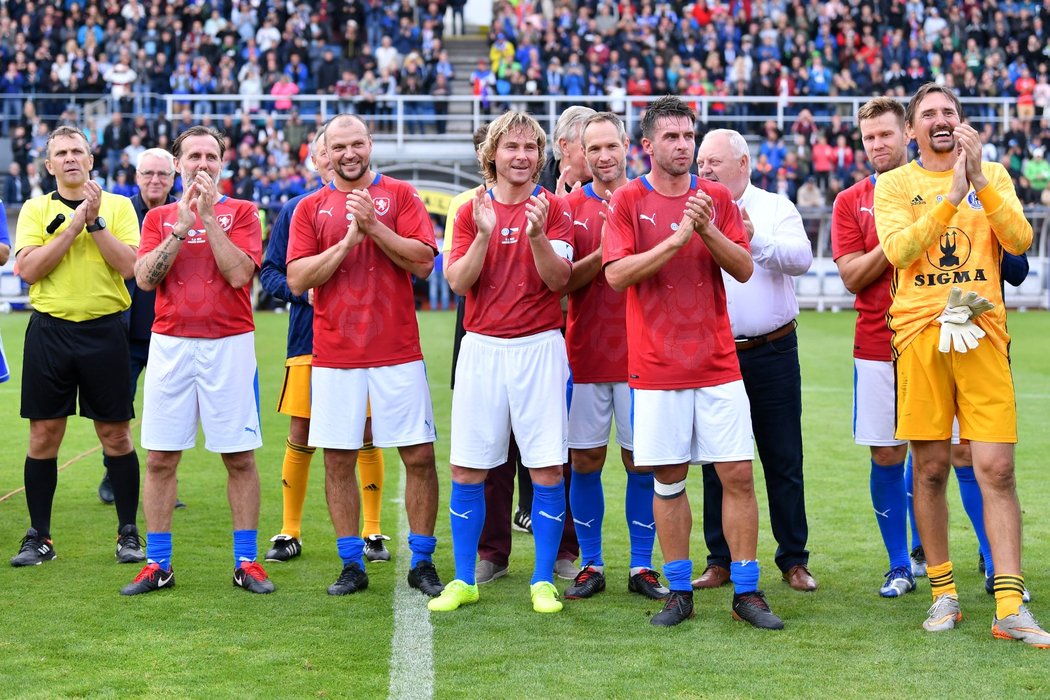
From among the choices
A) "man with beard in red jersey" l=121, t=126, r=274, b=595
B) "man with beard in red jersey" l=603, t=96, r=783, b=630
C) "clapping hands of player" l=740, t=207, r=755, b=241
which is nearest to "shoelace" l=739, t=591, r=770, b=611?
"man with beard in red jersey" l=603, t=96, r=783, b=630

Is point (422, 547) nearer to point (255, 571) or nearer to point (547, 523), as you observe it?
point (547, 523)

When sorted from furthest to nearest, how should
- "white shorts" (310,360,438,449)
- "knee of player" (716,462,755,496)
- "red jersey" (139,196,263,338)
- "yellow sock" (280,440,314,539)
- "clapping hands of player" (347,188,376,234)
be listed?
"yellow sock" (280,440,314,539), "red jersey" (139,196,263,338), "white shorts" (310,360,438,449), "clapping hands of player" (347,188,376,234), "knee of player" (716,462,755,496)

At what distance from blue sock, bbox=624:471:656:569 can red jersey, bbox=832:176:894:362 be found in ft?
4.03

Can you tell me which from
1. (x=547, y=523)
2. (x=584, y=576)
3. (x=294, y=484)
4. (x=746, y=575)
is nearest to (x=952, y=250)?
(x=746, y=575)

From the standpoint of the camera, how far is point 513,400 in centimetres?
594

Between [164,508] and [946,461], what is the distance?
3.65m

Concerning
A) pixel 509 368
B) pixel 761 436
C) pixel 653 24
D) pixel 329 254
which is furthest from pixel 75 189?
pixel 653 24

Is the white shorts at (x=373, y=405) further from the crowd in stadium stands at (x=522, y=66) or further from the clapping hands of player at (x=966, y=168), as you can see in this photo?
the crowd in stadium stands at (x=522, y=66)

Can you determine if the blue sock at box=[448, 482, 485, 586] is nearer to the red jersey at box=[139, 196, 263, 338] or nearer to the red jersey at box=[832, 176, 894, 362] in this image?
the red jersey at box=[139, 196, 263, 338]

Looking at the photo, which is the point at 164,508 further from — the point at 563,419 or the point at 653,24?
the point at 653,24

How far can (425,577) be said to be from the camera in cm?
616

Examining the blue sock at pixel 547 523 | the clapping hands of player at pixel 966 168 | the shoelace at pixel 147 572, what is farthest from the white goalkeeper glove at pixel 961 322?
the shoelace at pixel 147 572

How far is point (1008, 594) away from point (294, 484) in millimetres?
3753

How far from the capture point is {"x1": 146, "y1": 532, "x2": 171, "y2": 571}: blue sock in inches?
244
